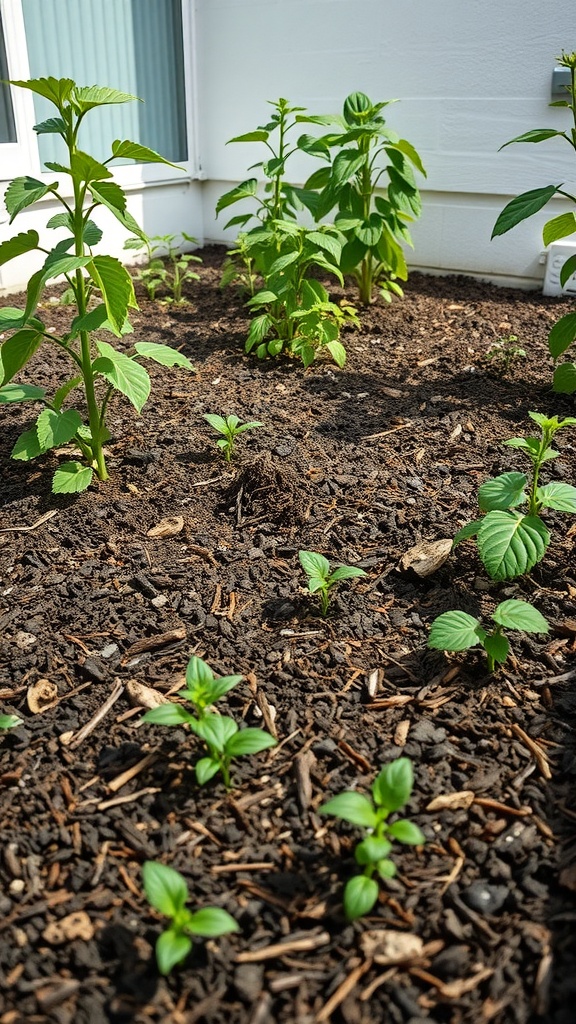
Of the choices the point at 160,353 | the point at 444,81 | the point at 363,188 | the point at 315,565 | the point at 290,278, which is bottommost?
the point at 315,565

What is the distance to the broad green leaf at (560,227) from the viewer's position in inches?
117

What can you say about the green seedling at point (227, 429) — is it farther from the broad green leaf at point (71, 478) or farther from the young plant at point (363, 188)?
the young plant at point (363, 188)

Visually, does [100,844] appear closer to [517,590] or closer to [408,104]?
[517,590]

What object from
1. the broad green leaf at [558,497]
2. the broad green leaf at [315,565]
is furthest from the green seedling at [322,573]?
the broad green leaf at [558,497]

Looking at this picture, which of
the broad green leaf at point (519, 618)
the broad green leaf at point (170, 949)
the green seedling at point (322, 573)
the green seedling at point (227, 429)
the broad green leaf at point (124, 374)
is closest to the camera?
the broad green leaf at point (170, 949)

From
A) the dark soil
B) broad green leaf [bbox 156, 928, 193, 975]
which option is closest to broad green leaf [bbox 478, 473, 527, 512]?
the dark soil

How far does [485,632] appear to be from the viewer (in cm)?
200

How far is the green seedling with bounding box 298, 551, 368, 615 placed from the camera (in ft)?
7.07

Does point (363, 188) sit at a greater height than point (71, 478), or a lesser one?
greater

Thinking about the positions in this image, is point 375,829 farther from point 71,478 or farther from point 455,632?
point 71,478

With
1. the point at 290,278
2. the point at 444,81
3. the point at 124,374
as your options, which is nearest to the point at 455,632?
the point at 124,374

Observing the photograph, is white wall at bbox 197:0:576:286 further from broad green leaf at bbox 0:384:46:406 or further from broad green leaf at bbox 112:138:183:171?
broad green leaf at bbox 0:384:46:406

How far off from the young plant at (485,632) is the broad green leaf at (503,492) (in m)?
0.32

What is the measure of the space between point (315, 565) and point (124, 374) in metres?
0.87
